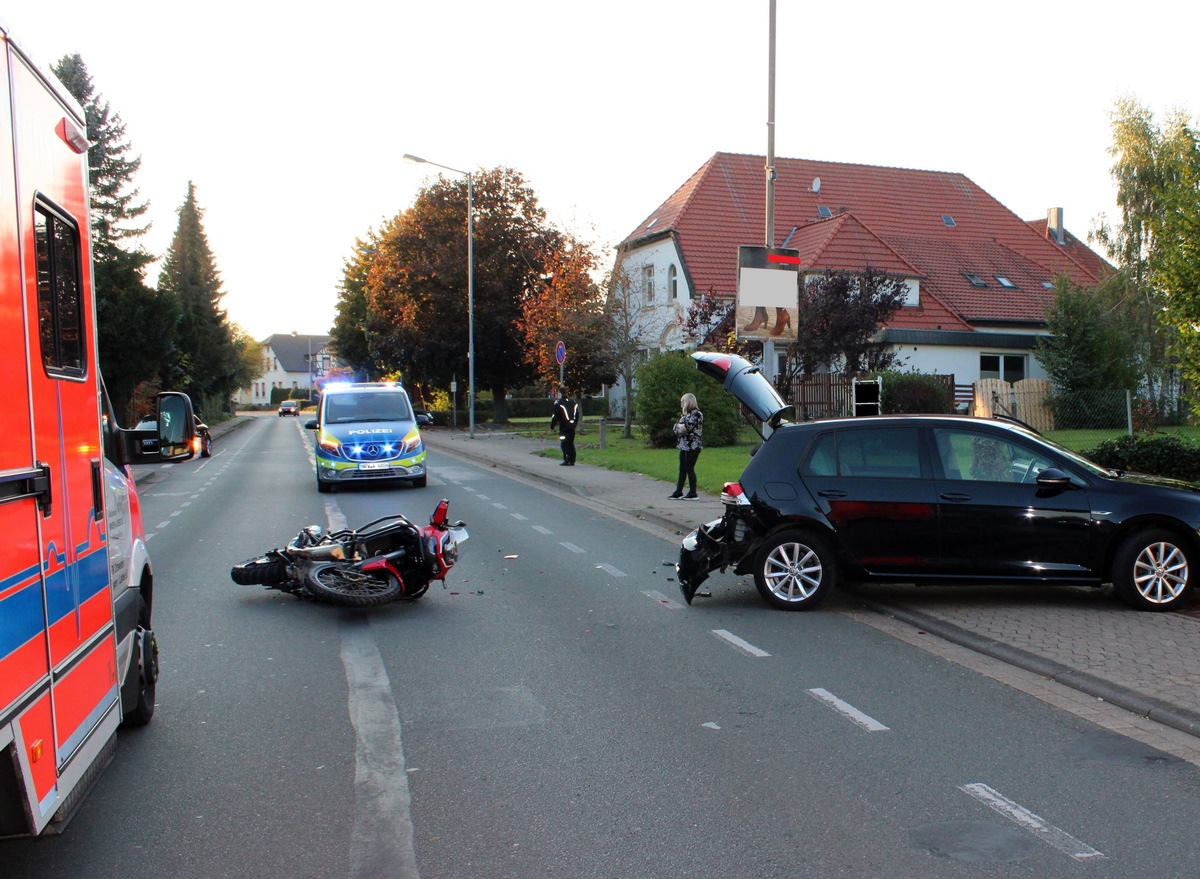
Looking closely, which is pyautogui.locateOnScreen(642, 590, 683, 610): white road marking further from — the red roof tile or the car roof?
the red roof tile

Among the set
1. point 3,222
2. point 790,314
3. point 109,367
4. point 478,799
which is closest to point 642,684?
point 478,799

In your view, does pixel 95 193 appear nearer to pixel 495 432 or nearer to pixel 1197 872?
pixel 495 432

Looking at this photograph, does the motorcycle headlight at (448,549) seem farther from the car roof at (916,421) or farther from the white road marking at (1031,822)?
the white road marking at (1031,822)

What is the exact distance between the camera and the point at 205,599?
31.7 feet

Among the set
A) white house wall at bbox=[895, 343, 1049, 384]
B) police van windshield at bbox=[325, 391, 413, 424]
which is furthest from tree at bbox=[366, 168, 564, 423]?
police van windshield at bbox=[325, 391, 413, 424]

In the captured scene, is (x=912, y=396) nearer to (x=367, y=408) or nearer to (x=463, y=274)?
(x=367, y=408)

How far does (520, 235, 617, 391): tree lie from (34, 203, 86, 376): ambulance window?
30070mm

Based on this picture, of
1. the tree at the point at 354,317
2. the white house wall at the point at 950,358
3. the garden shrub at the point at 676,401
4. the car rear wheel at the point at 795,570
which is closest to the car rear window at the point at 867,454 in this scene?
the car rear wheel at the point at 795,570

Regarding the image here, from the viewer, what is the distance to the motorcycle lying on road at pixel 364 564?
8898 mm

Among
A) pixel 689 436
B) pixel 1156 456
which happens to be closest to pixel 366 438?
pixel 689 436

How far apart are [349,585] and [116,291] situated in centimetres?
2687

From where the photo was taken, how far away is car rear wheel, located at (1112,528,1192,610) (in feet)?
27.7

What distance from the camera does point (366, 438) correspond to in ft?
68.1

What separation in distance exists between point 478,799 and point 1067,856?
7.48 ft
